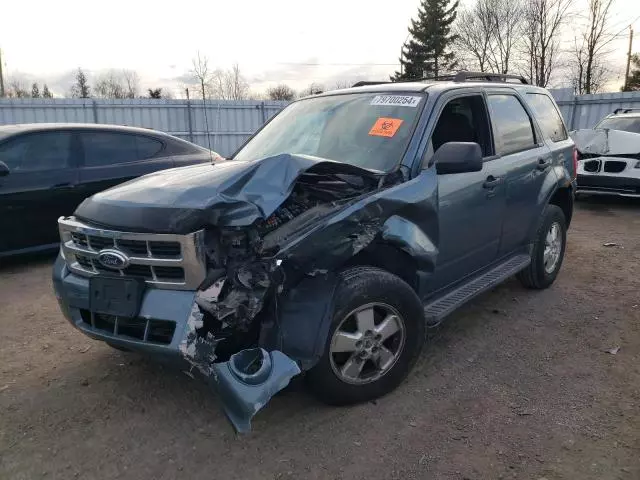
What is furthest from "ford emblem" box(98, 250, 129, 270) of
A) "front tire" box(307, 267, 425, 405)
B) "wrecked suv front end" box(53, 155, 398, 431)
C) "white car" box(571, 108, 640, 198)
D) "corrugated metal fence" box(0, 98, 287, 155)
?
"corrugated metal fence" box(0, 98, 287, 155)

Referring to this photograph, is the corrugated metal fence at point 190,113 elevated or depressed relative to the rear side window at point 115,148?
elevated

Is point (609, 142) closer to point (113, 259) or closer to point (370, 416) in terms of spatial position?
point (370, 416)

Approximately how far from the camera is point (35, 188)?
5.57 meters

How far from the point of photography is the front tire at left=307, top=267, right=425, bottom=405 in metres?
2.78

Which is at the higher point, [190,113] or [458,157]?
[190,113]

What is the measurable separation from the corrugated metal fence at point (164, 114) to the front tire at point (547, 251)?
30.3 feet

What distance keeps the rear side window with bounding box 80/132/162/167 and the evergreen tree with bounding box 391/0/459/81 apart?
34.8m

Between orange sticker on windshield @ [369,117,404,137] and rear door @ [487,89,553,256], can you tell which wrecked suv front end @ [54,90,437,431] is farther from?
rear door @ [487,89,553,256]

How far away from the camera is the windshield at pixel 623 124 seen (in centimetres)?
996

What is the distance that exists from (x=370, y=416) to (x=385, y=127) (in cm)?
188

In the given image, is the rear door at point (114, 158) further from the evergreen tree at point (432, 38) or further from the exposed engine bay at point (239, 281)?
the evergreen tree at point (432, 38)

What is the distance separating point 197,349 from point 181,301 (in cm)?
25

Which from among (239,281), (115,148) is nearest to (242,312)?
(239,281)

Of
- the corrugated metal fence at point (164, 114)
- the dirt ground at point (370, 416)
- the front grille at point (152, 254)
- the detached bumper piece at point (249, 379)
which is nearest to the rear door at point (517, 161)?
the dirt ground at point (370, 416)
